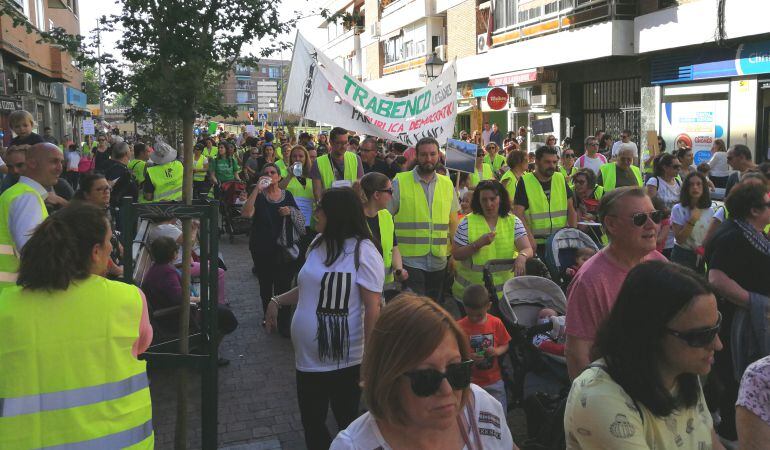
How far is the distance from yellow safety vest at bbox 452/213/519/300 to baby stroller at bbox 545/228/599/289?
52cm

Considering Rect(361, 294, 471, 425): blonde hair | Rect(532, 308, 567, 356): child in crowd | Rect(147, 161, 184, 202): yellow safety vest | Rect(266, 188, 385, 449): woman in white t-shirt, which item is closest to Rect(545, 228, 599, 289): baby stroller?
Rect(532, 308, 567, 356): child in crowd

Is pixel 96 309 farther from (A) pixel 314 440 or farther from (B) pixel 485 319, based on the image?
(B) pixel 485 319

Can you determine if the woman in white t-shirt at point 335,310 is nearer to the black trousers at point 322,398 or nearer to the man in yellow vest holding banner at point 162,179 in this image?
the black trousers at point 322,398

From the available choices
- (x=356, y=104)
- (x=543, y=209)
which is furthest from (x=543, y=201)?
(x=356, y=104)

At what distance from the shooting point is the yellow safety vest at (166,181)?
27.9 ft


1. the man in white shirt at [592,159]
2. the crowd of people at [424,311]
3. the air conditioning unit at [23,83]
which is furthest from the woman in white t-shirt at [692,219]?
the air conditioning unit at [23,83]

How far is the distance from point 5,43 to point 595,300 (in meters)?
21.2

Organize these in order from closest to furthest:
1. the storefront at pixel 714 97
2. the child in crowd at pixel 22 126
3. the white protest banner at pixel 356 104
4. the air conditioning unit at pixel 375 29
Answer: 1. the child in crowd at pixel 22 126
2. the white protest banner at pixel 356 104
3. the storefront at pixel 714 97
4. the air conditioning unit at pixel 375 29

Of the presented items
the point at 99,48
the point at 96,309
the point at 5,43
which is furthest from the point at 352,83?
the point at 5,43

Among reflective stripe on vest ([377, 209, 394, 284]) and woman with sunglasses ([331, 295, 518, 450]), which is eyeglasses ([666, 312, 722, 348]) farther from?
reflective stripe on vest ([377, 209, 394, 284])

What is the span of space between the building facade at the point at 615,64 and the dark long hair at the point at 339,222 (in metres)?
11.2

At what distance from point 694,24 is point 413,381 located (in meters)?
17.5

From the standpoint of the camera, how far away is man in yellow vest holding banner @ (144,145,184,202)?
28.0 ft

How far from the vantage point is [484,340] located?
4516 millimetres
